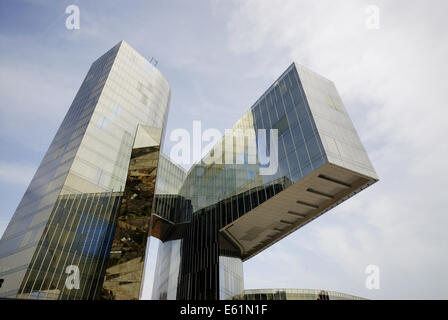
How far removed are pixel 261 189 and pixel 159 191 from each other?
2039 cm

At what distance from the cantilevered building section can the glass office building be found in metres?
0.18

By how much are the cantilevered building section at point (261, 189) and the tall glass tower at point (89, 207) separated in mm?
13351

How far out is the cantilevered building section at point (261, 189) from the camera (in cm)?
3177

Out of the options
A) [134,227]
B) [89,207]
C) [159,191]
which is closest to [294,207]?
[134,227]

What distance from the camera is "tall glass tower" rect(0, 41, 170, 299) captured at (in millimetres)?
25312

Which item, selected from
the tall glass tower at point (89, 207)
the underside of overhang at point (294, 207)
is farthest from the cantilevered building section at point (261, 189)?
the tall glass tower at point (89, 207)

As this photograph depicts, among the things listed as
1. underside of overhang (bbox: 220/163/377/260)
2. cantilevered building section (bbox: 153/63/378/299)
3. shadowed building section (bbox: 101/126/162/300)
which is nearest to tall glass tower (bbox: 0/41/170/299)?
shadowed building section (bbox: 101/126/162/300)

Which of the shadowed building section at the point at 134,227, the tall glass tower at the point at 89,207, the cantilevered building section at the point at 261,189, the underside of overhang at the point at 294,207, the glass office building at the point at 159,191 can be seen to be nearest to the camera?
the shadowed building section at the point at 134,227

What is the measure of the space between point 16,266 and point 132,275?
1275 centimetres

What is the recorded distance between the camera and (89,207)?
32.6 metres

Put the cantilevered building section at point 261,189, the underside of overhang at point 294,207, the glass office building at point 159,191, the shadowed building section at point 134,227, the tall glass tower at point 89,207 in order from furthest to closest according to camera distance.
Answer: the cantilevered building section at point 261,189, the underside of overhang at point 294,207, the glass office building at point 159,191, the tall glass tower at point 89,207, the shadowed building section at point 134,227

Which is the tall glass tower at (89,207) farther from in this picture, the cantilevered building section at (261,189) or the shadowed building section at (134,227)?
the cantilevered building section at (261,189)

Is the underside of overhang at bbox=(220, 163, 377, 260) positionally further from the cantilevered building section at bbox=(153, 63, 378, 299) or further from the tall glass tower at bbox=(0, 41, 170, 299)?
the tall glass tower at bbox=(0, 41, 170, 299)
